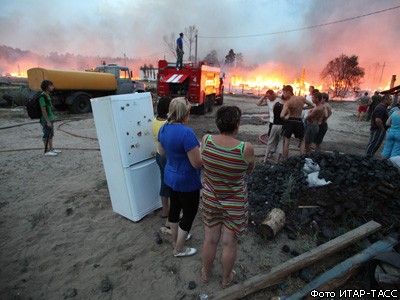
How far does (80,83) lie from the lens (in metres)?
12.7

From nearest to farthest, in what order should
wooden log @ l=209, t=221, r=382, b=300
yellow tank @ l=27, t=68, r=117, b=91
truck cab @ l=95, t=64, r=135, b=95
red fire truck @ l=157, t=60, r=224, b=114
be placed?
wooden log @ l=209, t=221, r=382, b=300 → yellow tank @ l=27, t=68, r=117, b=91 → red fire truck @ l=157, t=60, r=224, b=114 → truck cab @ l=95, t=64, r=135, b=95

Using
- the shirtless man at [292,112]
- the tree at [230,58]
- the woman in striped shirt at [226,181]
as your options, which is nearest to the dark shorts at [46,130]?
the woman in striped shirt at [226,181]

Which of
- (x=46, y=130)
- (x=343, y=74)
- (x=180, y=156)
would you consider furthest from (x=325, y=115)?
(x=343, y=74)

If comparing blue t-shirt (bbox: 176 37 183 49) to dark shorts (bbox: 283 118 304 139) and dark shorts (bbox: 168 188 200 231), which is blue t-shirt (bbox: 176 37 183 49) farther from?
dark shorts (bbox: 168 188 200 231)

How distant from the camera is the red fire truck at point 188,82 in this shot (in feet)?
40.4

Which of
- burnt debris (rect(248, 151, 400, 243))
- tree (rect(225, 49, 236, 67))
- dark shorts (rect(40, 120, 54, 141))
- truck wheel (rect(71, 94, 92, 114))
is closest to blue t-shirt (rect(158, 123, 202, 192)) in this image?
burnt debris (rect(248, 151, 400, 243))

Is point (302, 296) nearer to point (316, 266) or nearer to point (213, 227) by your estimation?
point (316, 266)

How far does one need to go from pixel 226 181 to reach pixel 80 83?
512 inches

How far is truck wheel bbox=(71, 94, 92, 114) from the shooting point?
42.0 feet

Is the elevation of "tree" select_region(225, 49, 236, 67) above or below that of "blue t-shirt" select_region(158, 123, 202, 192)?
above

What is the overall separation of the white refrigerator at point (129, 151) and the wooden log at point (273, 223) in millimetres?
1731

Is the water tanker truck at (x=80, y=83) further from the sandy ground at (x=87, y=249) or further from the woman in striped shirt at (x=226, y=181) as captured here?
the woman in striped shirt at (x=226, y=181)

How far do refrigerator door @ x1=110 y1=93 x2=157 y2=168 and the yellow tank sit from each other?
1062 cm

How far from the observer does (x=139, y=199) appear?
3.61 meters
